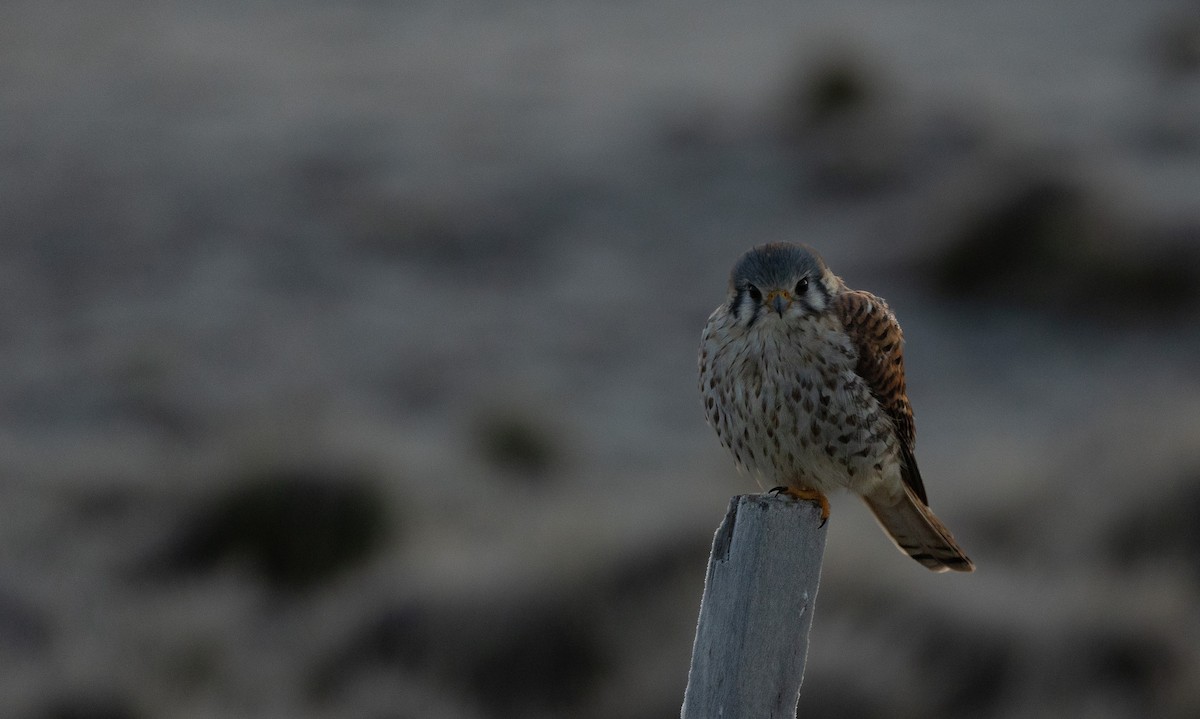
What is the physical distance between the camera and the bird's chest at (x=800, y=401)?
3.62 meters

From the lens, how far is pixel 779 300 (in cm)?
Answer: 354

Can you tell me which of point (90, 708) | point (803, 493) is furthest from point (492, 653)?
point (803, 493)

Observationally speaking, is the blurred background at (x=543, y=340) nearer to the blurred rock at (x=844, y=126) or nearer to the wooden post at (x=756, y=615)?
the blurred rock at (x=844, y=126)

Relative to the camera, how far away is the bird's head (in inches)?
140

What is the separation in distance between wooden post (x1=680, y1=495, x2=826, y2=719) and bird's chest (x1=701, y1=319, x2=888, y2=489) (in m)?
0.76

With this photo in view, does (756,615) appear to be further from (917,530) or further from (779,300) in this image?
(917,530)

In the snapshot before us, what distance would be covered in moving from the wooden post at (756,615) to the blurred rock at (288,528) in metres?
6.12

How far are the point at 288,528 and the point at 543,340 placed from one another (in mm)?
6084

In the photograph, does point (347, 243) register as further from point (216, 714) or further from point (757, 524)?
point (757, 524)

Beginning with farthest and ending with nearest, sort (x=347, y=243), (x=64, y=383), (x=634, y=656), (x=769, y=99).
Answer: (x=769, y=99) → (x=347, y=243) → (x=64, y=383) → (x=634, y=656)

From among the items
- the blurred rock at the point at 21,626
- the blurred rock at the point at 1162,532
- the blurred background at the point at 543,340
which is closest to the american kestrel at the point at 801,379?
the blurred background at the point at 543,340

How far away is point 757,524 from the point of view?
112 inches

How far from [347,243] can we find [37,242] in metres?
3.77

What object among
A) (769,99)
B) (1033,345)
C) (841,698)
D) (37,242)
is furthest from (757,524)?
(769,99)
